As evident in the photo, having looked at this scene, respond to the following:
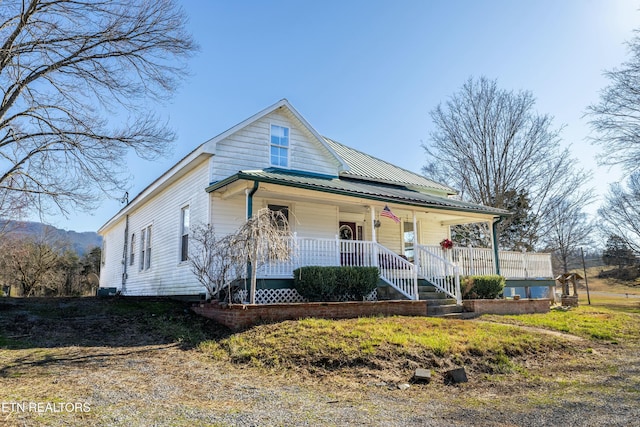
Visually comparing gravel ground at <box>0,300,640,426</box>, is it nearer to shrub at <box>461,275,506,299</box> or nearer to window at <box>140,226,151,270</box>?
shrub at <box>461,275,506,299</box>

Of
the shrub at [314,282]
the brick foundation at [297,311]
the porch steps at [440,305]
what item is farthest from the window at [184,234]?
the porch steps at [440,305]

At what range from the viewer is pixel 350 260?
12805 mm

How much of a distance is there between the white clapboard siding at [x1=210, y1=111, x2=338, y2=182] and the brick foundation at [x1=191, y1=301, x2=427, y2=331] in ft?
14.0

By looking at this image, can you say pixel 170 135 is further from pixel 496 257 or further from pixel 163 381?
pixel 496 257

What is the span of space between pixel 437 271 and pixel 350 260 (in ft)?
9.11

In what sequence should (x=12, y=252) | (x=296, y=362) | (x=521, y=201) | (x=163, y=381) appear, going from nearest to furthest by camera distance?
(x=163, y=381) → (x=296, y=362) → (x=12, y=252) → (x=521, y=201)

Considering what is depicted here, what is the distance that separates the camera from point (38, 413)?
445 centimetres

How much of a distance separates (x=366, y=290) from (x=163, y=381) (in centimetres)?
673

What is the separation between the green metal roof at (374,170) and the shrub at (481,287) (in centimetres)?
557

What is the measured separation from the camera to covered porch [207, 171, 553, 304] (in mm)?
11633

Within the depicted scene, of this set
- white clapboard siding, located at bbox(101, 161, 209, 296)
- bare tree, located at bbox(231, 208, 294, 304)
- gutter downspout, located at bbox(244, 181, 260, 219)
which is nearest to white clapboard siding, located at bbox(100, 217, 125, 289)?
white clapboard siding, located at bbox(101, 161, 209, 296)

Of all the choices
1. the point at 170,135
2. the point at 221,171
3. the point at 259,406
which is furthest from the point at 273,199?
the point at 259,406

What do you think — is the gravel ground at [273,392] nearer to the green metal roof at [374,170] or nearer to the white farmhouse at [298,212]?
the white farmhouse at [298,212]

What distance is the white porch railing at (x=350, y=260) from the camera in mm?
11562
